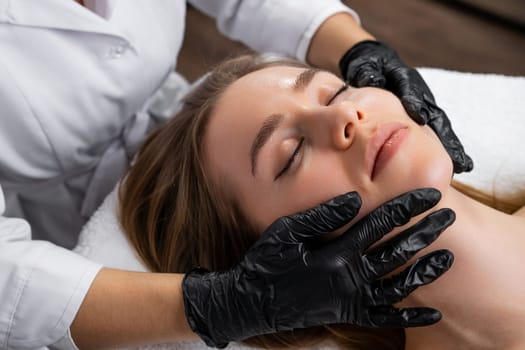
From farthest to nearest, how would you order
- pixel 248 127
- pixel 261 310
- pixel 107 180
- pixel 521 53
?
pixel 521 53, pixel 107 180, pixel 248 127, pixel 261 310

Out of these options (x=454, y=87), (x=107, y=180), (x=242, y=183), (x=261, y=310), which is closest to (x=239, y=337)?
(x=261, y=310)

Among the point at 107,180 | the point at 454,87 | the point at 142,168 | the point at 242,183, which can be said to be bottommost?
the point at 107,180

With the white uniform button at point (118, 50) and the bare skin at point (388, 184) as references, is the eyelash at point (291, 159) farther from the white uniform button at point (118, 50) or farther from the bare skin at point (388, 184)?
the white uniform button at point (118, 50)

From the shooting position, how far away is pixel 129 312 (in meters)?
1.03

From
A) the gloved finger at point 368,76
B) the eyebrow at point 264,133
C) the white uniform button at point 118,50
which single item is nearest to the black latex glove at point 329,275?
the eyebrow at point 264,133

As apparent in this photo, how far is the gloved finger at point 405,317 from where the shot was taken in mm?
923

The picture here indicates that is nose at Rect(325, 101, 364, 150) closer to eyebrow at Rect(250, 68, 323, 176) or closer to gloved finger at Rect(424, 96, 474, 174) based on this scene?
eyebrow at Rect(250, 68, 323, 176)

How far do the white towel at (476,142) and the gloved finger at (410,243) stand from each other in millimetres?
278

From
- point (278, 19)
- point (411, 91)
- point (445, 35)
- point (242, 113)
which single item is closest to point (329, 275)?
point (242, 113)

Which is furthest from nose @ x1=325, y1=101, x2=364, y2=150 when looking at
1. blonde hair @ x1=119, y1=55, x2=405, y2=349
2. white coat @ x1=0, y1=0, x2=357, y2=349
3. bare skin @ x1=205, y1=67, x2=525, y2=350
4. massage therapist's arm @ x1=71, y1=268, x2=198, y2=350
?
white coat @ x1=0, y1=0, x2=357, y2=349

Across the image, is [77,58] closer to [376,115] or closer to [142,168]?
[142,168]

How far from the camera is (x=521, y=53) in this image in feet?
6.54

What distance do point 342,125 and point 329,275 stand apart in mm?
231

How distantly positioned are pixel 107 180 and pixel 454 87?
0.84 meters
